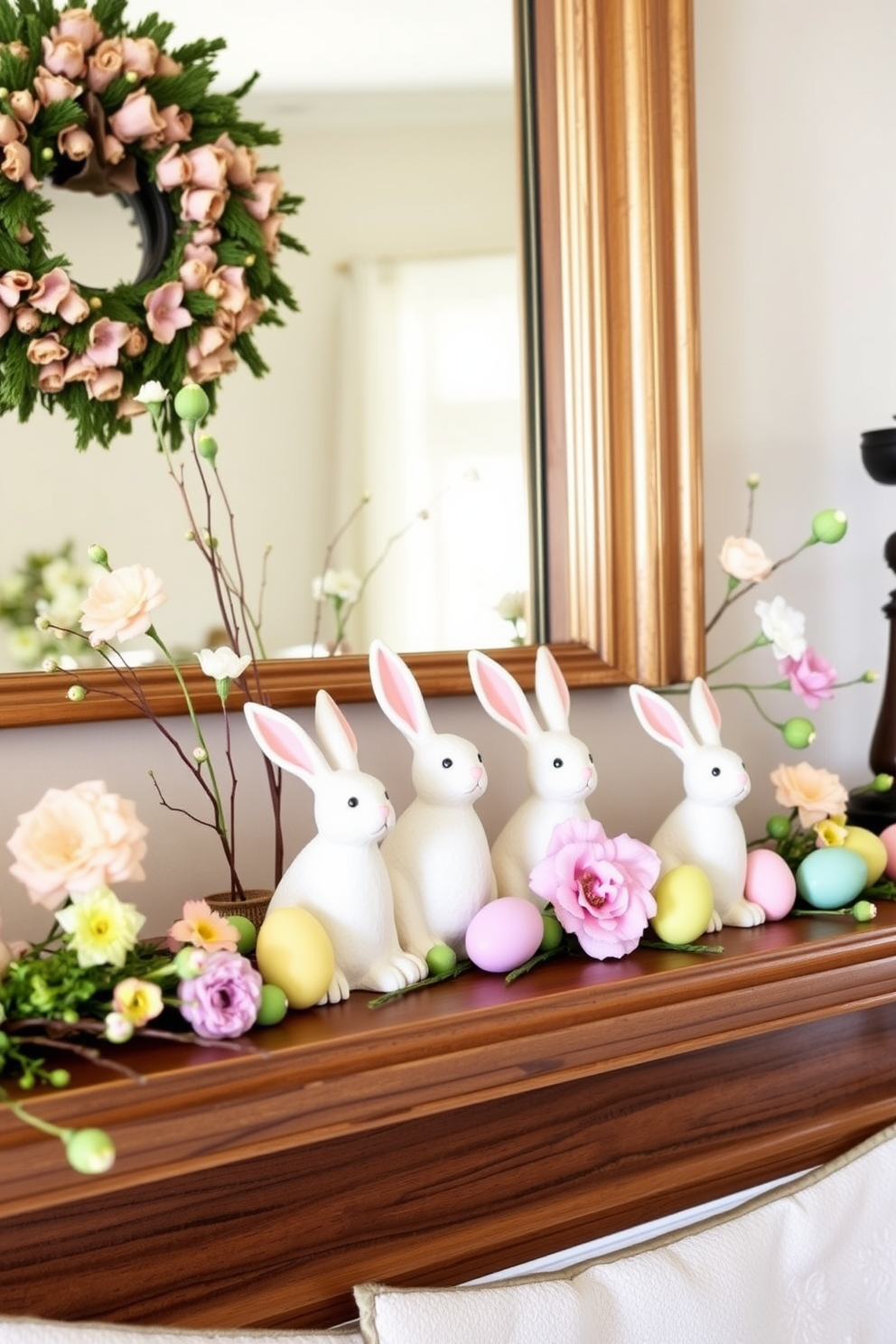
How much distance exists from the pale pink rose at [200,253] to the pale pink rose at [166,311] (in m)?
0.03

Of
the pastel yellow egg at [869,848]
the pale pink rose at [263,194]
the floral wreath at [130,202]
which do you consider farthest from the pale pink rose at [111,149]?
the pastel yellow egg at [869,848]

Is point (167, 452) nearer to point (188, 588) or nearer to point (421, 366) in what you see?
point (188, 588)

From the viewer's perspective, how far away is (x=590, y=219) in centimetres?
114

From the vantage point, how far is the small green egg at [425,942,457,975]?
0.83 m

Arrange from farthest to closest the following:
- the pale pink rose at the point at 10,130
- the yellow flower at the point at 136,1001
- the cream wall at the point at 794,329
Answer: the cream wall at the point at 794,329
the pale pink rose at the point at 10,130
the yellow flower at the point at 136,1001

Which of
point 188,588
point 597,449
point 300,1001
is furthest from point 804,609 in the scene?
point 300,1001

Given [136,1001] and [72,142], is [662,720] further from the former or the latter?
[72,142]

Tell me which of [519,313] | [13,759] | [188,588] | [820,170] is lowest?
[13,759]

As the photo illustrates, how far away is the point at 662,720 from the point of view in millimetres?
986

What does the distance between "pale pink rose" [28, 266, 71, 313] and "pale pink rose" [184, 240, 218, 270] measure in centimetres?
10

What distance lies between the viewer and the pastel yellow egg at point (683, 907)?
0.90 metres

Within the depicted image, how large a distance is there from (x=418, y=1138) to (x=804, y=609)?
750 mm

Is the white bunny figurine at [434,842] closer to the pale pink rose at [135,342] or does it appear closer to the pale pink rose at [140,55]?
the pale pink rose at [135,342]

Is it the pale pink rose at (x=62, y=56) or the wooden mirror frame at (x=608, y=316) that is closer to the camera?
the pale pink rose at (x=62, y=56)
